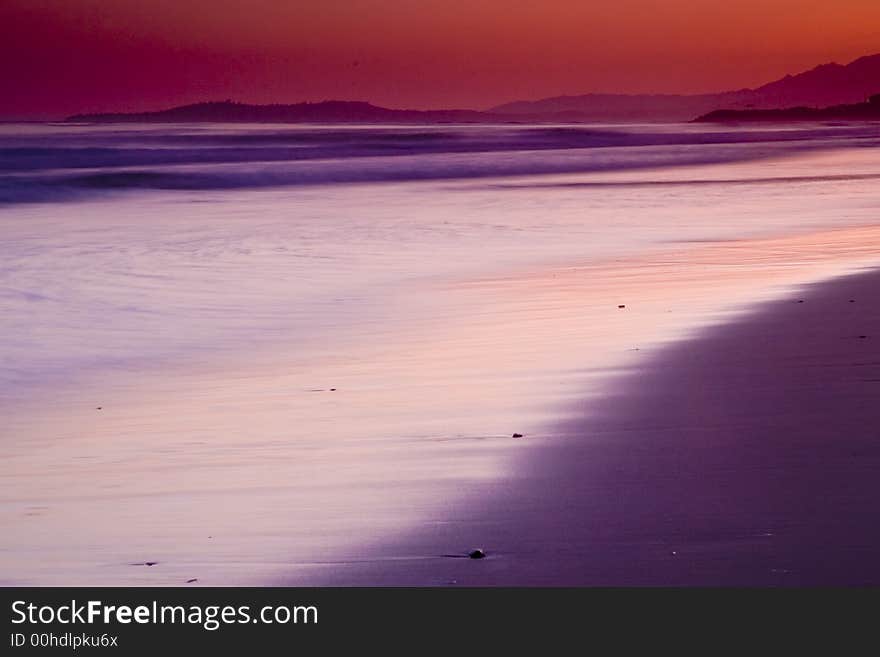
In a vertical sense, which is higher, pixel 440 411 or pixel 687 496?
pixel 440 411

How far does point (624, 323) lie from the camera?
829 cm

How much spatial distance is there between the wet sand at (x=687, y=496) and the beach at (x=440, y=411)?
14 mm

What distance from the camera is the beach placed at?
154 inches

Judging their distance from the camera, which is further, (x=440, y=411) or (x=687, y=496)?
(x=440, y=411)

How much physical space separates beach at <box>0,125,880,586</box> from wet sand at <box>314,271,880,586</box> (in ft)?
0.05

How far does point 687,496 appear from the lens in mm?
4270

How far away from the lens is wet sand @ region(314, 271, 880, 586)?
3.67 m

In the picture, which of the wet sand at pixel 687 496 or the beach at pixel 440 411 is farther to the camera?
the beach at pixel 440 411

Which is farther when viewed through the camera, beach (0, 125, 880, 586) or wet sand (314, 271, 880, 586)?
beach (0, 125, 880, 586)

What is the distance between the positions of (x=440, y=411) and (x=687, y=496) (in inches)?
68.3

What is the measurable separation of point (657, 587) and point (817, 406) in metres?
2.14

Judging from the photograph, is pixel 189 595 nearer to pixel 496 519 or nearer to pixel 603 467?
pixel 496 519

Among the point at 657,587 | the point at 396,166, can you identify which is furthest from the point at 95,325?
the point at 396,166

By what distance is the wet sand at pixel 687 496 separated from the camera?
3670 millimetres
